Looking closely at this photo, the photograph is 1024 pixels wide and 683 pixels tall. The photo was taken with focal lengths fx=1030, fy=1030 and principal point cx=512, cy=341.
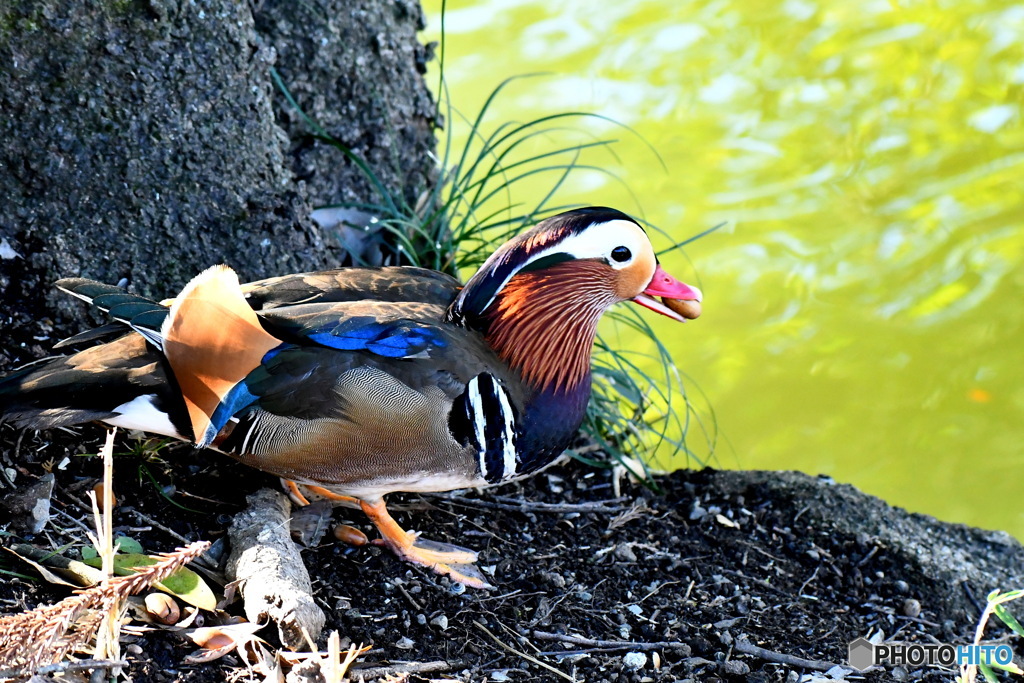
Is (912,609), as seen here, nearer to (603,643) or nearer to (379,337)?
(603,643)

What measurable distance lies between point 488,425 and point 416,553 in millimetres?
463

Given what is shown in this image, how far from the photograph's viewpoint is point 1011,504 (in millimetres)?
4660

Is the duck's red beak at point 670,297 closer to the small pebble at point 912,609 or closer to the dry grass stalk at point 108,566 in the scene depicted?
the small pebble at point 912,609

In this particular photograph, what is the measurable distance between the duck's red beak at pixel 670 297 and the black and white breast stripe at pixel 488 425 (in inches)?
20.0

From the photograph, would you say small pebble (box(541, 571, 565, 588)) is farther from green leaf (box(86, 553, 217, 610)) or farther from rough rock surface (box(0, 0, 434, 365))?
rough rock surface (box(0, 0, 434, 365))

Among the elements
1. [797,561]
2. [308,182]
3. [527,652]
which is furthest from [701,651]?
[308,182]

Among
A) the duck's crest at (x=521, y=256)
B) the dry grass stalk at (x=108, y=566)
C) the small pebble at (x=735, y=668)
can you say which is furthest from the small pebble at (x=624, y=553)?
the dry grass stalk at (x=108, y=566)

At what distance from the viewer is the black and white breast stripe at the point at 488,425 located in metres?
2.69

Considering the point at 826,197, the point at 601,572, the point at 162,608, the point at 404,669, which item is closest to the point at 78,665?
the point at 162,608

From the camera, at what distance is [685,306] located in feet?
9.61

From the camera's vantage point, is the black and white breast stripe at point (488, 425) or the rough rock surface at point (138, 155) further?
the rough rock surface at point (138, 155)

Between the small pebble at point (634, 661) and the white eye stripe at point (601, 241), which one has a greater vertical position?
the white eye stripe at point (601, 241)

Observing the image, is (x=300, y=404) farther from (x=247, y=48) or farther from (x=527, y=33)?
(x=527, y=33)

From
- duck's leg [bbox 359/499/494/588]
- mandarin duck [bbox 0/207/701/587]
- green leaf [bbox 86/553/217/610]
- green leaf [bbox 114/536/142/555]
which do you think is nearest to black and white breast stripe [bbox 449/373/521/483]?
mandarin duck [bbox 0/207/701/587]
